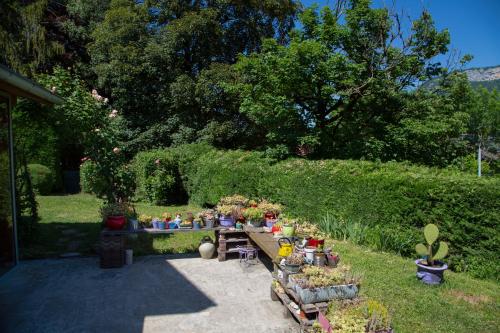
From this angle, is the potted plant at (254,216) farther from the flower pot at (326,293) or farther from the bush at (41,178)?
the bush at (41,178)

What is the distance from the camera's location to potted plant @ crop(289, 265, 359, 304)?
3732mm

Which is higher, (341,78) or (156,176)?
(341,78)

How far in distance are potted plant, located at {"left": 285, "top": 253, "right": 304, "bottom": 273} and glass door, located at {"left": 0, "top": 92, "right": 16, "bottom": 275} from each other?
3.86 metres

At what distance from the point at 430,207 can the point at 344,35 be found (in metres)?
6.55

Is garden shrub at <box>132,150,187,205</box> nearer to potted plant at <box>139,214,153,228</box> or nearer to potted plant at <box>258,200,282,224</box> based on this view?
potted plant at <box>139,214,153,228</box>

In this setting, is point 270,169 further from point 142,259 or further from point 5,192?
point 5,192

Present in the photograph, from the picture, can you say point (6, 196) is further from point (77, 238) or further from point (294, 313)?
point (294, 313)

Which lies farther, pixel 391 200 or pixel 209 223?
pixel 209 223

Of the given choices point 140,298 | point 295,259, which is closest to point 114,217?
point 140,298

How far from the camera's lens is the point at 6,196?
16.7ft

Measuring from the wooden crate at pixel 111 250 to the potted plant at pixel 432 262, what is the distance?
187 inches

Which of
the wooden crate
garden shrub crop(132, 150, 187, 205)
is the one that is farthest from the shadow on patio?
garden shrub crop(132, 150, 187, 205)

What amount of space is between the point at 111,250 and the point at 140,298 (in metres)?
1.57

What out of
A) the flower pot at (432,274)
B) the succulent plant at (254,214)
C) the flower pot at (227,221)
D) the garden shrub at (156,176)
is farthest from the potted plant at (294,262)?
the garden shrub at (156,176)
